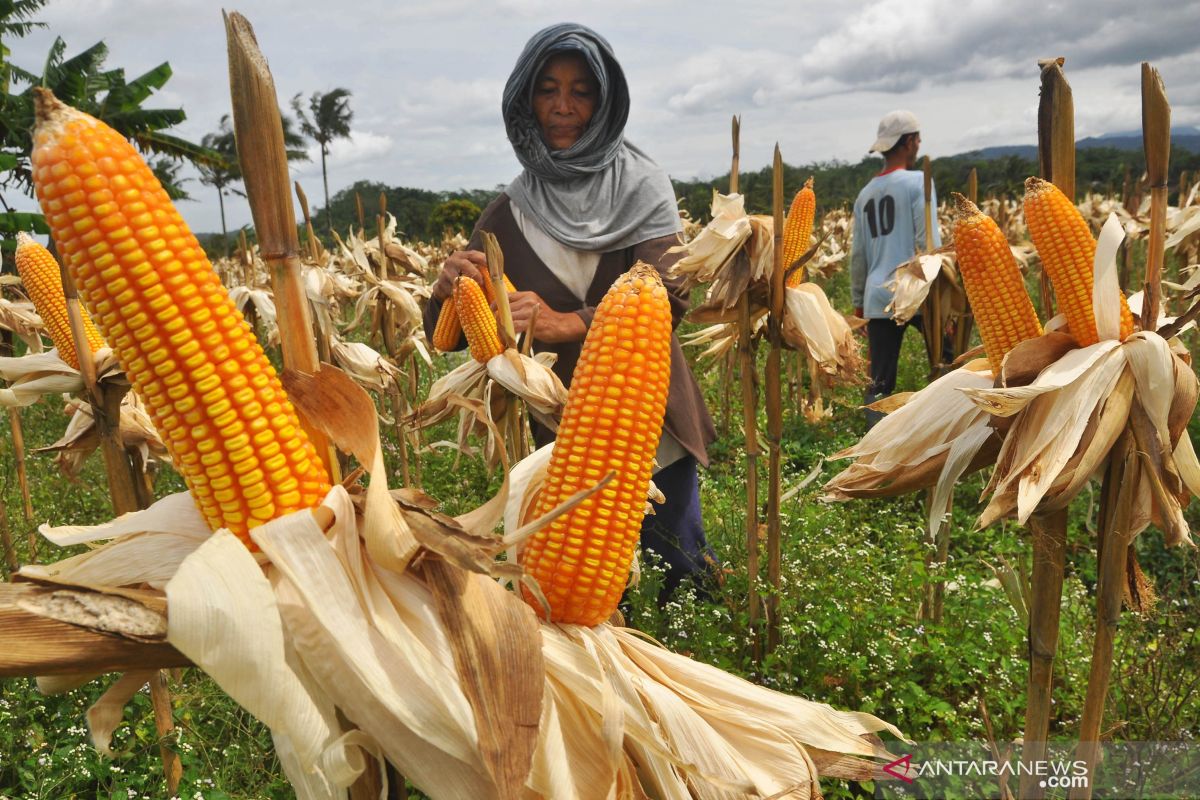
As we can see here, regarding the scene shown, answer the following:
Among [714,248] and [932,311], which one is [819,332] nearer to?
→ [714,248]

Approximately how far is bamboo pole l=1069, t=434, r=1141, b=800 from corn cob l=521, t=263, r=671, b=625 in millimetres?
1010

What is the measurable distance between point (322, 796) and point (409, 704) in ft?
0.50

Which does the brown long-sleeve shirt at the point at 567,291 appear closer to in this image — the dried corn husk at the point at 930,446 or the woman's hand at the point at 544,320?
the woman's hand at the point at 544,320

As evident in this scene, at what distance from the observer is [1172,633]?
8.80 ft

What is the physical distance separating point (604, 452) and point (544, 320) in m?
1.92

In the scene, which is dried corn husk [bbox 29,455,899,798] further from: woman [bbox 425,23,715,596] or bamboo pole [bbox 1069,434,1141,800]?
woman [bbox 425,23,715,596]

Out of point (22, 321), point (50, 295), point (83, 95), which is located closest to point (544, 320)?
point (50, 295)

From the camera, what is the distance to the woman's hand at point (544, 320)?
9.31 ft

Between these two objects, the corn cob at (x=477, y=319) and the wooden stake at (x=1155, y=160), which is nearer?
the wooden stake at (x=1155, y=160)

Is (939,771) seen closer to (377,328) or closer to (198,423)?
(198,423)

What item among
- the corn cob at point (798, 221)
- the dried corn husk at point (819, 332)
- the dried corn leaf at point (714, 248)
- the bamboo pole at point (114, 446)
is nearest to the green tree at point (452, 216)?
the corn cob at point (798, 221)

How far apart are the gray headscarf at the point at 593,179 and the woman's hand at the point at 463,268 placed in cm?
39

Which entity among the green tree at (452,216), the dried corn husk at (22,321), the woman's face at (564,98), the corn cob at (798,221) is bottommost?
the dried corn husk at (22,321)

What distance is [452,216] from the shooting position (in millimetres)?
41562
